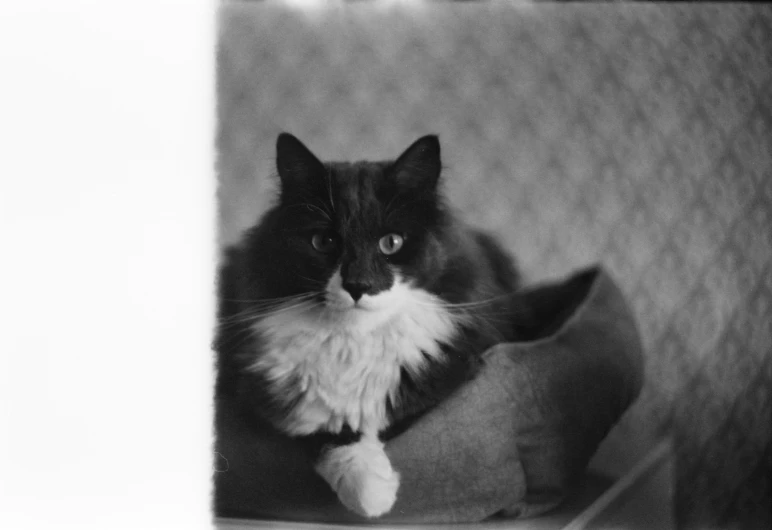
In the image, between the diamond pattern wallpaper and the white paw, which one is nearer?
the white paw

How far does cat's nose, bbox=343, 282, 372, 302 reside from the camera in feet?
2.45

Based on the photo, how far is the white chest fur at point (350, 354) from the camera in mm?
773

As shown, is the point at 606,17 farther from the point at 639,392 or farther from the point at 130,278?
the point at 130,278

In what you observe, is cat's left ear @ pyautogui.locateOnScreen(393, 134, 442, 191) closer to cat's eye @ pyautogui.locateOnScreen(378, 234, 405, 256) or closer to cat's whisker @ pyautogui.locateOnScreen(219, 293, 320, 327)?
cat's eye @ pyautogui.locateOnScreen(378, 234, 405, 256)

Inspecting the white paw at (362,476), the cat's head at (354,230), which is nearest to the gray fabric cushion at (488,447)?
the white paw at (362,476)

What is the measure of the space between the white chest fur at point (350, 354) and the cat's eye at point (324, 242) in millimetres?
66

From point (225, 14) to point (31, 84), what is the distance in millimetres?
266

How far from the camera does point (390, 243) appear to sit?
777 millimetres

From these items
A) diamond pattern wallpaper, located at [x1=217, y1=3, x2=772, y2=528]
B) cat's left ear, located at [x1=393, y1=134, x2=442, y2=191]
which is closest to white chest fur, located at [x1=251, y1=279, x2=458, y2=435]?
cat's left ear, located at [x1=393, y1=134, x2=442, y2=191]

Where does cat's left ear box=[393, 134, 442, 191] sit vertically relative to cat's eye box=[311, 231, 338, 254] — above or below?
above

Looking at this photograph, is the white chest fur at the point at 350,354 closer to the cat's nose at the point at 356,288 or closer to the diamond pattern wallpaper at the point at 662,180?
the cat's nose at the point at 356,288

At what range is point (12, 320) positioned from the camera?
86 centimetres

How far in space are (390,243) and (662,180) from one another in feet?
1.61

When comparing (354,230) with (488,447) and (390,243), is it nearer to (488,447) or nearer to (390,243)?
(390,243)
